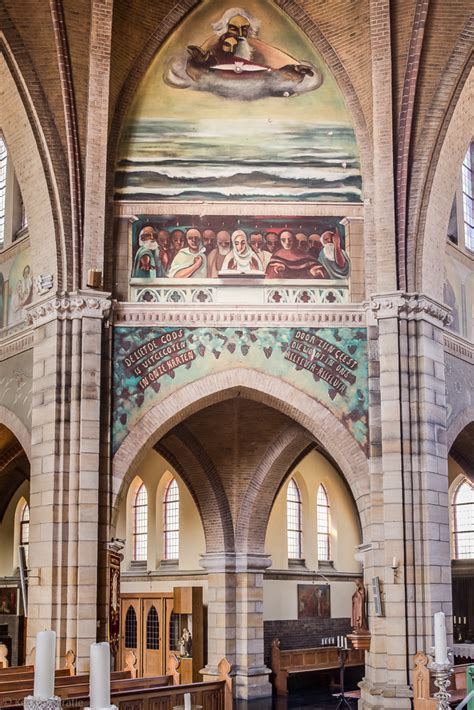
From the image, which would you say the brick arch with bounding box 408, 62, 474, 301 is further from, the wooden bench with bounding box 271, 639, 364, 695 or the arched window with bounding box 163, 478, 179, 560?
the arched window with bounding box 163, 478, 179, 560

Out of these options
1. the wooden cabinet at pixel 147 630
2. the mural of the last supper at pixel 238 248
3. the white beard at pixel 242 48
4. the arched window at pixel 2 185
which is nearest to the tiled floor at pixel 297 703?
the wooden cabinet at pixel 147 630

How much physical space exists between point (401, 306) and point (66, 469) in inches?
238

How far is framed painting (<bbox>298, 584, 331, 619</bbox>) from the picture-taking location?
984 inches

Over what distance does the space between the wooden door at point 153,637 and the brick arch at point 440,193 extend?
33.3 feet

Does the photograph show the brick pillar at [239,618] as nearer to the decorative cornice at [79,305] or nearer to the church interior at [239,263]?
the church interior at [239,263]

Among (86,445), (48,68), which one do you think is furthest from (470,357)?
(48,68)

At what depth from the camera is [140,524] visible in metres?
25.6

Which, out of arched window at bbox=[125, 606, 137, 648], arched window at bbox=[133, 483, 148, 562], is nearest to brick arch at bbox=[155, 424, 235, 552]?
arched window at bbox=[125, 606, 137, 648]

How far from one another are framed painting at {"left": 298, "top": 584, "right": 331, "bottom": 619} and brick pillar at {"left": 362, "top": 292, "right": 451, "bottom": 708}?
8.32 metres

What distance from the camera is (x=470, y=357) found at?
784 inches

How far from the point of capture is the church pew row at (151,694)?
13.1 meters

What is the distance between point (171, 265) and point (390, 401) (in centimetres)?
434

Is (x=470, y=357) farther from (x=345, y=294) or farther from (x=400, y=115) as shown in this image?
(x=400, y=115)

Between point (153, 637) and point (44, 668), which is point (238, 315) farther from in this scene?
point (44, 668)
